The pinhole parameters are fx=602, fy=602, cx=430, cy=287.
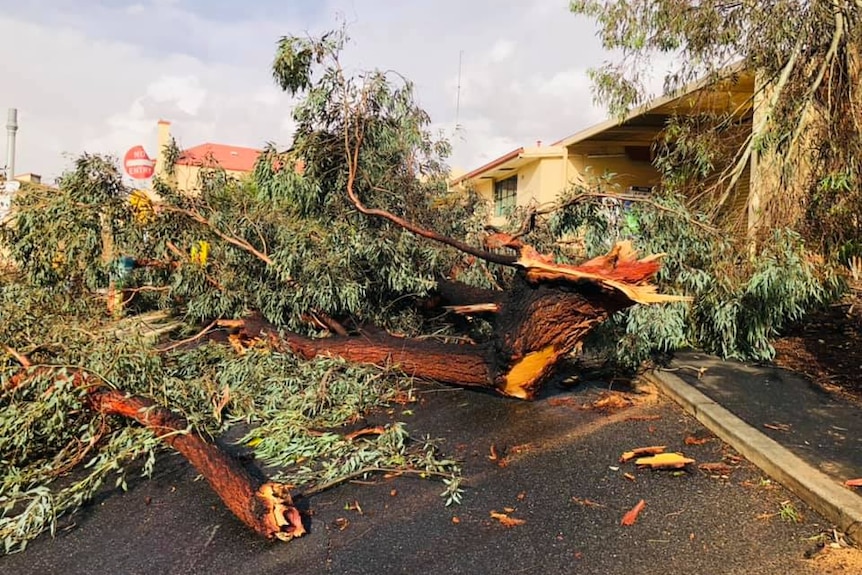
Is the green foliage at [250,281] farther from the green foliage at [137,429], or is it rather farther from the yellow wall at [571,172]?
the yellow wall at [571,172]

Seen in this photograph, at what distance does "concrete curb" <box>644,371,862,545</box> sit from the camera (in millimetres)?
3094

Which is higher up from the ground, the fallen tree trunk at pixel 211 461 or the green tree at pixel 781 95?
the green tree at pixel 781 95

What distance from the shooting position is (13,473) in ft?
12.6

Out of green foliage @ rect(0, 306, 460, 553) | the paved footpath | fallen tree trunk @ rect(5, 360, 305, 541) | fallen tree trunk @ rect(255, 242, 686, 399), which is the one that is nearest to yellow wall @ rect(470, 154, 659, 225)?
the paved footpath

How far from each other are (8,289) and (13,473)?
285 centimetres

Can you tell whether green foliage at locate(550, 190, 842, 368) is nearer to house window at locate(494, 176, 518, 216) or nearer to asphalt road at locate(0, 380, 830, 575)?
asphalt road at locate(0, 380, 830, 575)

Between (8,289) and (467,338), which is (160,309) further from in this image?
(467,338)

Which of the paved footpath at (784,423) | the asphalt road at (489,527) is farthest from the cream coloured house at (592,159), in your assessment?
the asphalt road at (489,527)

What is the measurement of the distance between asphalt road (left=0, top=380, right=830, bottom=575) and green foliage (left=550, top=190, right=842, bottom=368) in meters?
1.84

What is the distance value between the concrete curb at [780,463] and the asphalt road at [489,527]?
0.08 metres

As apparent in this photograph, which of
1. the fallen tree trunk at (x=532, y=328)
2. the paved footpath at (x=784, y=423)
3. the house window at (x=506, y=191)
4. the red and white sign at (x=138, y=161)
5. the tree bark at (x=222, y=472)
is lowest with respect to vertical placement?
the paved footpath at (x=784, y=423)

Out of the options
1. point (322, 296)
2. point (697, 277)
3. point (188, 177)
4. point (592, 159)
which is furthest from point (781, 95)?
point (592, 159)

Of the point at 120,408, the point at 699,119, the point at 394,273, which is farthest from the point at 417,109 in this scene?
the point at 120,408

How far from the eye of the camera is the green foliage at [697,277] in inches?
236
